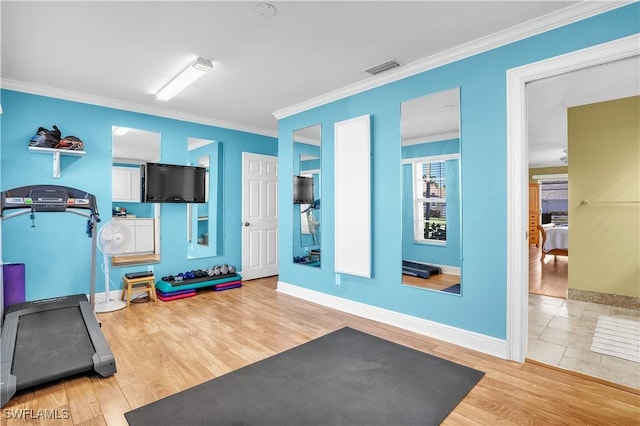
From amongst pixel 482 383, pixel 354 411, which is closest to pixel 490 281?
pixel 482 383

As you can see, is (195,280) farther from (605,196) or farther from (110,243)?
(605,196)

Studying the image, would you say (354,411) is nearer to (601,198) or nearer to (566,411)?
(566,411)

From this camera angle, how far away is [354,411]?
1976mm

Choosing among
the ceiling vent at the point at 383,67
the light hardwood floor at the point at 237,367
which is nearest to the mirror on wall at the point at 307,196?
the light hardwood floor at the point at 237,367

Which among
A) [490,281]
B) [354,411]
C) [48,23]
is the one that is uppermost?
[48,23]

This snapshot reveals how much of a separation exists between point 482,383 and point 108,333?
11.0ft

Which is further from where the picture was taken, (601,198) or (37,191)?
(601,198)

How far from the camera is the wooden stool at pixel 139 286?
13.5 ft

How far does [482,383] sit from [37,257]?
4.80m

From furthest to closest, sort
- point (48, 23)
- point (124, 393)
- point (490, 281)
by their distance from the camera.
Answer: point (490, 281) → point (48, 23) → point (124, 393)

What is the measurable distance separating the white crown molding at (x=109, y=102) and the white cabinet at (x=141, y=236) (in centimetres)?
177

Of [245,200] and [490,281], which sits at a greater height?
[245,200]

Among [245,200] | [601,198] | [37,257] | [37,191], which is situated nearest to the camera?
[37,191]

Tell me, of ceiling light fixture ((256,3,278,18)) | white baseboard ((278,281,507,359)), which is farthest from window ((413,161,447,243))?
ceiling light fixture ((256,3,278,18))
